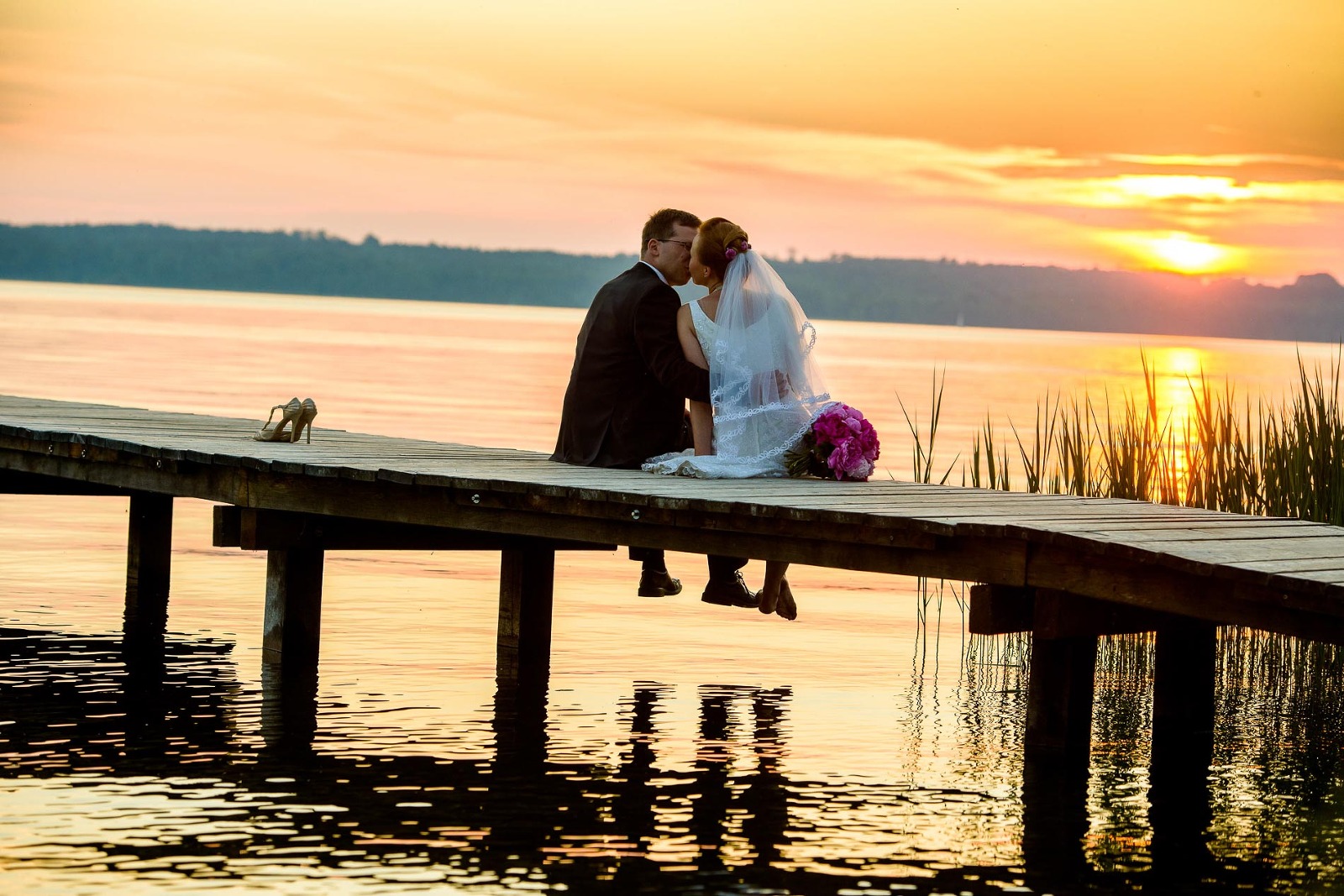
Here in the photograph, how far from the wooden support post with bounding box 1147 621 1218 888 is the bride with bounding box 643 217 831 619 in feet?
5.85

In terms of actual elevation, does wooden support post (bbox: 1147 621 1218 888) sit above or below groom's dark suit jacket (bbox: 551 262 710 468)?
below

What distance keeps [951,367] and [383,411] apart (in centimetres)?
4649

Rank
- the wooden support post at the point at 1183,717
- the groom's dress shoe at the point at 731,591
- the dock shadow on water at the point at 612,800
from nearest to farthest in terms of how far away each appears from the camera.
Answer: the dock shadow on water at the point at 612,800
the wooden support post at the point at 1183,717
the groom's dress shoe at the point at 731,591

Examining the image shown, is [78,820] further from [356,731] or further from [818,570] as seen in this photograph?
[818,570]

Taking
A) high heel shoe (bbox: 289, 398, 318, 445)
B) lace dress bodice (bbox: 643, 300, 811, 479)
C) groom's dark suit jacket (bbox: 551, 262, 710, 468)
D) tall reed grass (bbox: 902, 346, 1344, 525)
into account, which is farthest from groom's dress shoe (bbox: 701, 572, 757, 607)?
high heel shoe (bbox: 289, 398, 318, 445)

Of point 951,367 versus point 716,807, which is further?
point 951,367

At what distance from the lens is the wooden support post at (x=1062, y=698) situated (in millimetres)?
7715

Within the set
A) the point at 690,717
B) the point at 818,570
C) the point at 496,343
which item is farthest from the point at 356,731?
the point at 496,343

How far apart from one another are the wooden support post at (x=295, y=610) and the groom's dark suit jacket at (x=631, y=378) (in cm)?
155

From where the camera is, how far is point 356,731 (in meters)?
8.25

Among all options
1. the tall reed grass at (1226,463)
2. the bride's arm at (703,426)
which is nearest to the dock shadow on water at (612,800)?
the bride's arm at (703,426)

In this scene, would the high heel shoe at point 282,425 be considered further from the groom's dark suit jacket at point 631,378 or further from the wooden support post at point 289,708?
the groom's dark suit jacket at point 631,378

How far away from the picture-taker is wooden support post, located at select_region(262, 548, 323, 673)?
378 inches

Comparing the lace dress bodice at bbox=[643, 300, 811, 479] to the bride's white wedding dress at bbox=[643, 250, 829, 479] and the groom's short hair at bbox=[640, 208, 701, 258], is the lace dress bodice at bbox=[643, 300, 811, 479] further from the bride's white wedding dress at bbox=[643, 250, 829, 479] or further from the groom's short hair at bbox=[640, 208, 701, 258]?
the groom's short hair at bbox=[640, 208, 701, 258]
